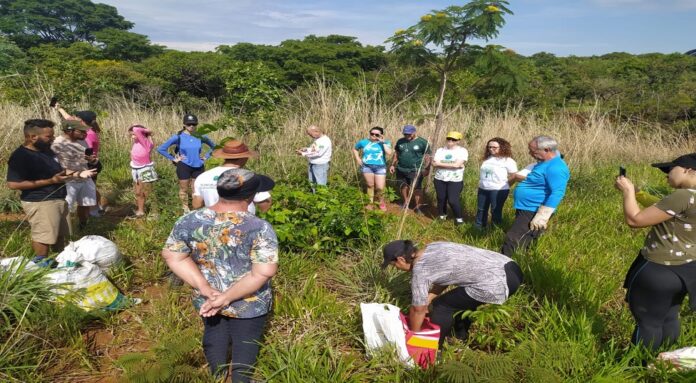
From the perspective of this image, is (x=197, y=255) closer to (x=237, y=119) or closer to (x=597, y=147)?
(x=237, y=119)

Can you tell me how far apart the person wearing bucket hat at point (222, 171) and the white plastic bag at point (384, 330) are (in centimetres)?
121

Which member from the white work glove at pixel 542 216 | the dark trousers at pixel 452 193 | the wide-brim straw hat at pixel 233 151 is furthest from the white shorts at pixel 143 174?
the white work glove at pixel 542 216

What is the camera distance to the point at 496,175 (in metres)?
4.88

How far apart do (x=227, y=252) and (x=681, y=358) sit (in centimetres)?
257

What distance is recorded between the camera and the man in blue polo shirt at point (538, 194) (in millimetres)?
3494

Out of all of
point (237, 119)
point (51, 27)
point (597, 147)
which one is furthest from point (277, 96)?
point (51, 27)

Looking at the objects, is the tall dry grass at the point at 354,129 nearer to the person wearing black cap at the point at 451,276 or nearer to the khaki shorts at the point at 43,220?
the khaki shorts at the point at 43,220

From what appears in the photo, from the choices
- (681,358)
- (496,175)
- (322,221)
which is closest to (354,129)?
(496,175)

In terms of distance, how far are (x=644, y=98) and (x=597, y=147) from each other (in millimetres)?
8732

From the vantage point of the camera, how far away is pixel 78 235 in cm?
449

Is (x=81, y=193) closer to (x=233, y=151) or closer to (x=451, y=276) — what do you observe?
(x=233, y=151)

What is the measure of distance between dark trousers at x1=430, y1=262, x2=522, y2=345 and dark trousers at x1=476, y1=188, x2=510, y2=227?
2.40 metres

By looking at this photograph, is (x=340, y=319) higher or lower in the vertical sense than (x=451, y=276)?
lower

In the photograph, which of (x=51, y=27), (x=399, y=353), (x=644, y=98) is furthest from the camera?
(x=51, y=27)
